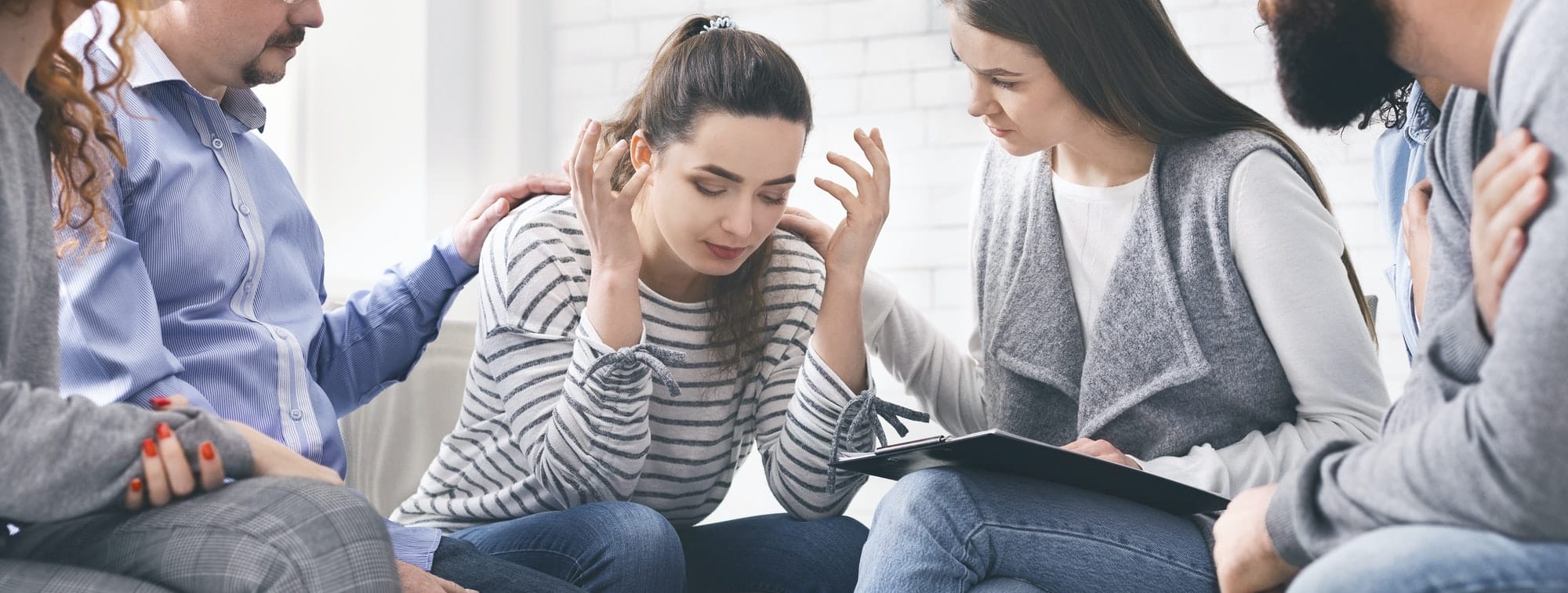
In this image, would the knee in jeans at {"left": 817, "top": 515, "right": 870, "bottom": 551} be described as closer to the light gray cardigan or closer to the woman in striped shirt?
the woman in striped shirt

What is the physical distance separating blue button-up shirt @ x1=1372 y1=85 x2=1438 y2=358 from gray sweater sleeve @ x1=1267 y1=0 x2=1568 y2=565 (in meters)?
0.57

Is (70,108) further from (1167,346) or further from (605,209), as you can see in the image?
(1167,346)

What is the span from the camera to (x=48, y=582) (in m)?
0.90

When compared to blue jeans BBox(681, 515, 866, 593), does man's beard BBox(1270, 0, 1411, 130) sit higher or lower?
higher

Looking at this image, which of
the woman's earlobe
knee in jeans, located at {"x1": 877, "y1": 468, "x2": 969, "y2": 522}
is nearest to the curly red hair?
the woman's earlobe

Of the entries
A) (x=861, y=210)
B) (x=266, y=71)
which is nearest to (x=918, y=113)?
(x=861, y=210)

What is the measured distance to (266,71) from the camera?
1561 mm

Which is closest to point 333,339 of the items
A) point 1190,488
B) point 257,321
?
point 257,321

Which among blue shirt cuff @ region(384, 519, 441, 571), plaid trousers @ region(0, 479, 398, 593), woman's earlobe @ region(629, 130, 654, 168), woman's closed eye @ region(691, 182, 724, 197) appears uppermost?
woman's earlobe @ region(629, 130, 654, 168)

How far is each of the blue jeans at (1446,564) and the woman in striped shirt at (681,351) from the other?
860mm

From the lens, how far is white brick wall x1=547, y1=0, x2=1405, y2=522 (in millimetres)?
2615

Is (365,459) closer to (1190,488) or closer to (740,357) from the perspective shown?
(740,357)

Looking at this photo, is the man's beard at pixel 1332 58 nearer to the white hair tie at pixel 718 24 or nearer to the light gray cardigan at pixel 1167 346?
the light gray cardigan at pixel 1167 346

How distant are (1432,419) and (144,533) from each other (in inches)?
34.7
